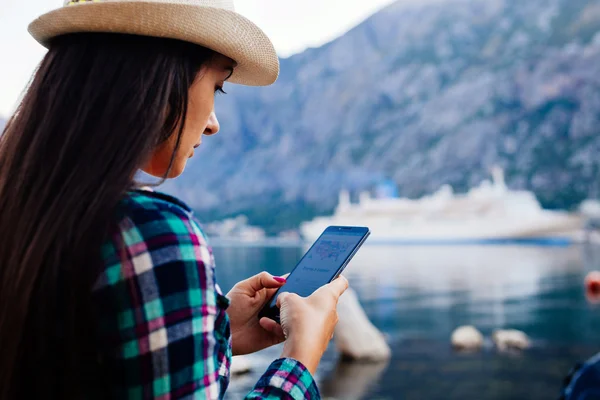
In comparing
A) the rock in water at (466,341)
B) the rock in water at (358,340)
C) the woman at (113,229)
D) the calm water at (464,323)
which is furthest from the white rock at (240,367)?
the woman at (113,229)

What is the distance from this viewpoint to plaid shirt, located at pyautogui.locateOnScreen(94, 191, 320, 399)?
2.35 feet

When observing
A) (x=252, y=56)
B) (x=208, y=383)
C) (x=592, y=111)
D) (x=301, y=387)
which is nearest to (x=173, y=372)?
(x=208, y=383)

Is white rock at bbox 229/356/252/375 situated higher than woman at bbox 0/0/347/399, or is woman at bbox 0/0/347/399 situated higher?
woman at bbox 0/0/347/399

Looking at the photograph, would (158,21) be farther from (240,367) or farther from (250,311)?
(240,367)

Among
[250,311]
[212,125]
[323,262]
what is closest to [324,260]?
[323,262]

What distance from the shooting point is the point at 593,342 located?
1186cm

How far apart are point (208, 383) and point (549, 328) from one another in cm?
1385

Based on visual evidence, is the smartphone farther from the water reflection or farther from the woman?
the water reflection

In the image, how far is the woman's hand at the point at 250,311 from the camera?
1140 millimetres

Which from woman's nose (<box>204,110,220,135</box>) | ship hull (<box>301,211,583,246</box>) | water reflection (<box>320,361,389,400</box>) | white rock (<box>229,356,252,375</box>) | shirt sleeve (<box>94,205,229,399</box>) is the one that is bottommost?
ship hull (<box>301,211,583,246</box>)

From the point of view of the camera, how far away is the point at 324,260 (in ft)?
3.76

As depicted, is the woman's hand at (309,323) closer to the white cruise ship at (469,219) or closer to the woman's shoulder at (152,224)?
the woman's shoulder at (152,224)

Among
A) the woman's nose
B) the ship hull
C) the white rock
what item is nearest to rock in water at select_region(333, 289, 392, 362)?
the white rock

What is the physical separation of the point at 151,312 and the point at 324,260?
0.48 m
